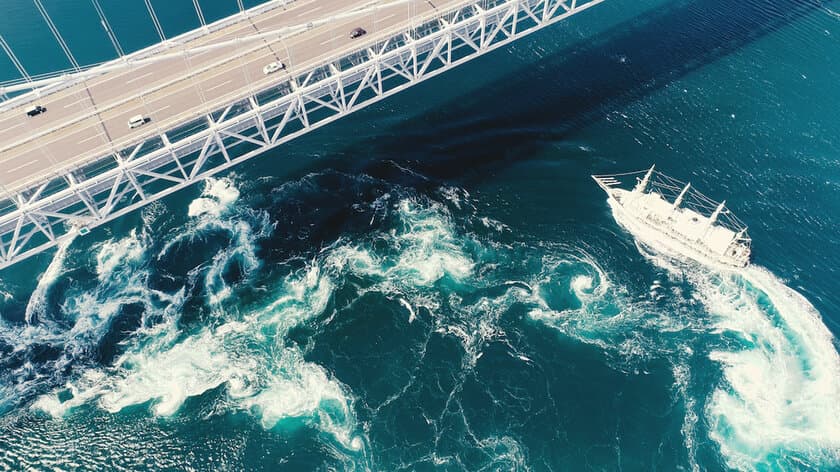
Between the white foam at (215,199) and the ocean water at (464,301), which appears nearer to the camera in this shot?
the ocean water at (464,301)

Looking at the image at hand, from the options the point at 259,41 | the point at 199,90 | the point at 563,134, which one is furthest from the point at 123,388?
the point at 563,134

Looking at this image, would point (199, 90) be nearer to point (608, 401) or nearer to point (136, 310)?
point (136, 310)

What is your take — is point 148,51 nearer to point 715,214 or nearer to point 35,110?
point 35,110

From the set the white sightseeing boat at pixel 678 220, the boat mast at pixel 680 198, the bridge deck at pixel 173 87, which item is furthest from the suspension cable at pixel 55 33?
the boat mast at pixel 680 198

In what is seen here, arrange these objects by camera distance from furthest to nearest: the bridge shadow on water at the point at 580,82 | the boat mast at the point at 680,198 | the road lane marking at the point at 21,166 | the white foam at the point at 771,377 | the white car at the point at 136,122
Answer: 1. the bridge shadow on water at the point at 580,82
2. the boat mast at the point at 680,198
3. the white car at the point at 136,122
4. the road lane marking at the point at 21,166
5. the white foam at the point at 771,377

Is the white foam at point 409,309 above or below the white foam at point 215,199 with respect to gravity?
below

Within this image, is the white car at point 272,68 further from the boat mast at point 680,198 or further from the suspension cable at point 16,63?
the boat mast at point 680,198
